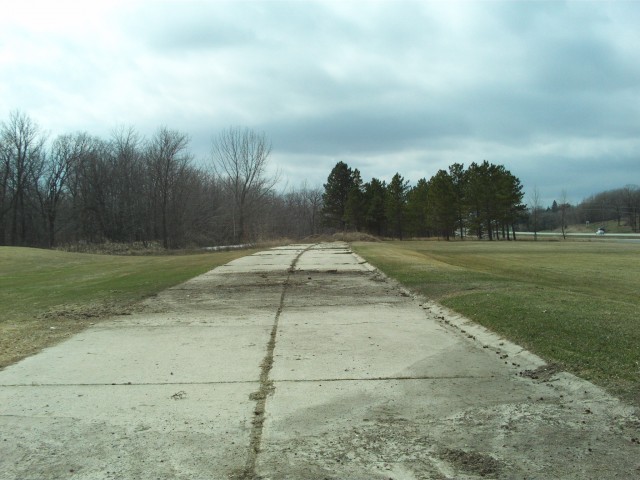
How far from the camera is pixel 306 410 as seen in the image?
15.9 ft

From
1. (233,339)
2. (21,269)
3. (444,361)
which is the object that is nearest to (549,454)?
(444,361)

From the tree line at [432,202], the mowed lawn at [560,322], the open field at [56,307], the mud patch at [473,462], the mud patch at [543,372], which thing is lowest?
the mud patch at [473,462]

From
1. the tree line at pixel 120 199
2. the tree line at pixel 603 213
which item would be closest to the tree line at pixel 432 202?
the tree line at pixel 120 199

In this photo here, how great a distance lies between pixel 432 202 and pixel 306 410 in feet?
240

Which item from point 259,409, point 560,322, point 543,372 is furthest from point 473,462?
point 560,322

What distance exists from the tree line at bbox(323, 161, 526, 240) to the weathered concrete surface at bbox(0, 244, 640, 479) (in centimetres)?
6703

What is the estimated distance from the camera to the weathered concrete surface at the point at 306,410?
12.2 ft

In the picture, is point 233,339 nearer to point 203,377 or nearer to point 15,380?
point 203,377

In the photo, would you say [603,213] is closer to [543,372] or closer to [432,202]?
[432,202]

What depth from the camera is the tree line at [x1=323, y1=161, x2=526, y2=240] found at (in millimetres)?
72062

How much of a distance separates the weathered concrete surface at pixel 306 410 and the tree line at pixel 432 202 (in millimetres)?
67026

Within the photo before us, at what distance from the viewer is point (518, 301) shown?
10.1m

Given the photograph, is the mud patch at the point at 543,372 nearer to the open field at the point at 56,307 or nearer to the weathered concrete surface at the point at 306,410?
the weathered concrete surface at the point at 306,410

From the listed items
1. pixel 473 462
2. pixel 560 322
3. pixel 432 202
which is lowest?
pixel 473 462
